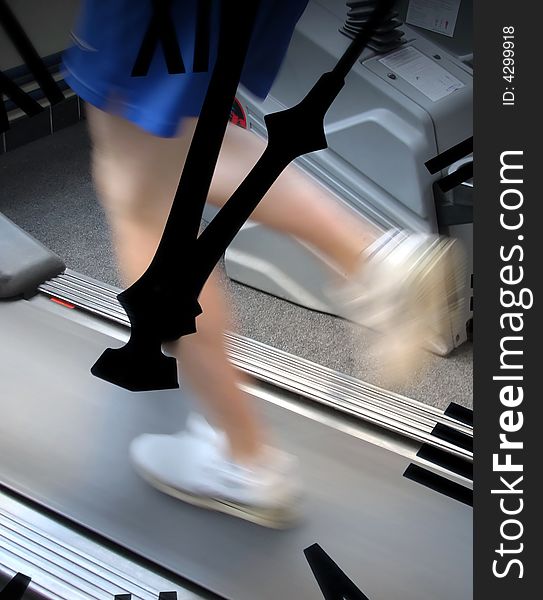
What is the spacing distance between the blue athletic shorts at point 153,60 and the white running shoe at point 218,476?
566mm

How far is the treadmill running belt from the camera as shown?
3.86 feet

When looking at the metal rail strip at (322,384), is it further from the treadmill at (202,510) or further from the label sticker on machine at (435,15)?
the label sticker on machine at (435,15)

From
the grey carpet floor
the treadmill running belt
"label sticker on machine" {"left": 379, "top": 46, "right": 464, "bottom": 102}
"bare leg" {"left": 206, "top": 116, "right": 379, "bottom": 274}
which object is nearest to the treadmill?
the treadmill running belt

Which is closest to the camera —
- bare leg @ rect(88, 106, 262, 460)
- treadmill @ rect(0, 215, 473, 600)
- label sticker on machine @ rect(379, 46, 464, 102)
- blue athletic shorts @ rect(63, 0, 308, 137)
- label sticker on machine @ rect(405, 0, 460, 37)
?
blue athletic shorts @ rect(63, 0, 308, 137)

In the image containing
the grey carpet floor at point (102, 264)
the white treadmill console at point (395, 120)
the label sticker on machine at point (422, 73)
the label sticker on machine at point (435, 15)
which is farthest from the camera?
the grey carpet floor at point (102, 264)

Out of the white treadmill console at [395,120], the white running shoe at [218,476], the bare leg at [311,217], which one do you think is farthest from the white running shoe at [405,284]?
the white running shoe at [218,476]

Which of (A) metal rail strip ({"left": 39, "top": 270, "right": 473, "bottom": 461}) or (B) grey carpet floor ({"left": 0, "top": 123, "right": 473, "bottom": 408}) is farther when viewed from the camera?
(B) grey carpet floor ({"left": 0, "top": 123, "right": 473, "bottom": 408})

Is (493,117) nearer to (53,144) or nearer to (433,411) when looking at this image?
(433,411)

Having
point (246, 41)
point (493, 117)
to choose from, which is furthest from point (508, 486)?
point (246, 41)

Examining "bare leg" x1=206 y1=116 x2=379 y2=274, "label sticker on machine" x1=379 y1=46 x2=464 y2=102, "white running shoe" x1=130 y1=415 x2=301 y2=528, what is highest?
"label sticker on machine" x1=379 y1=46 x2=464 y2=102

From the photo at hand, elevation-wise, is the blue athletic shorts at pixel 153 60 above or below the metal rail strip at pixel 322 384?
below

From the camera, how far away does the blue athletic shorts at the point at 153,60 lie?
0.79 metres

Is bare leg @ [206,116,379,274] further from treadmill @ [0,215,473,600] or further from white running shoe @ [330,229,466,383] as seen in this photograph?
treadmill @ [0,215,473,600]

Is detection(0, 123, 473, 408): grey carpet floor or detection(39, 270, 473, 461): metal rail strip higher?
detection(0, 123, 473, 408): grey carpet floor
